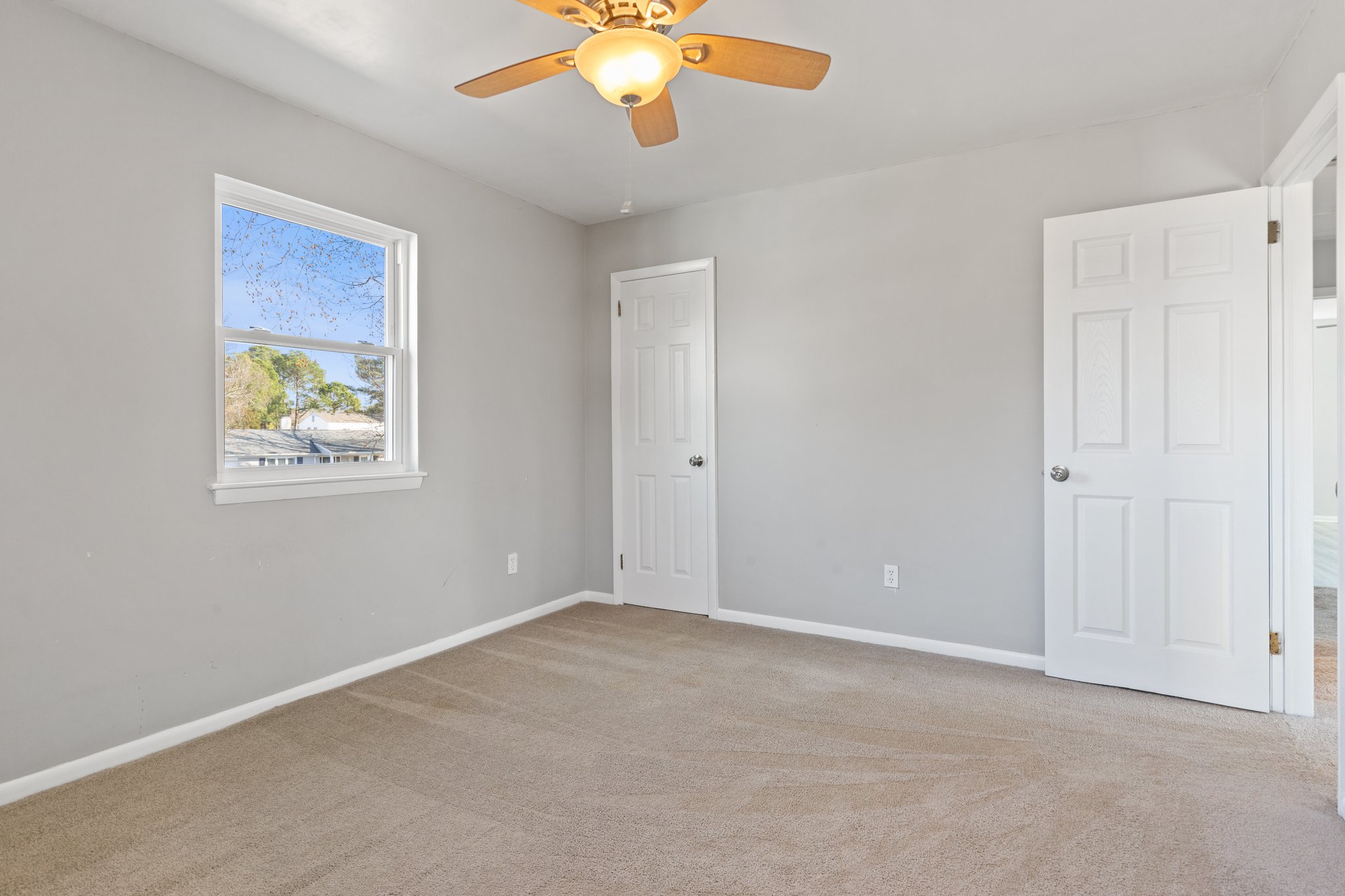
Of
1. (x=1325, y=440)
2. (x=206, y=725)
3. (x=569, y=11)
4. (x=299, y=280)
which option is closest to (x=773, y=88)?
(x=569, y=11)

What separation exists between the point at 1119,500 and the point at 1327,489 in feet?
16.0

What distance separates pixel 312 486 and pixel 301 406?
352mm

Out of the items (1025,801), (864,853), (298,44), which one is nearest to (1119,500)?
(1025,801)

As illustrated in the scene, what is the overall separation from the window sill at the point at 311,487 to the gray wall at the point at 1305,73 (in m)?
3.70

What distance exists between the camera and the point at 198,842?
183cm

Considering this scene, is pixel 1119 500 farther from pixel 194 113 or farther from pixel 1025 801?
pixel 194 113

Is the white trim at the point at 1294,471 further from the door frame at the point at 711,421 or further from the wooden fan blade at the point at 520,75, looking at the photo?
the wooden fan blade at the point at 520,75

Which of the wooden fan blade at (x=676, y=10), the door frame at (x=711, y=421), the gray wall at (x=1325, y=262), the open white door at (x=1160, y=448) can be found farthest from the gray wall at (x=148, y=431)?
the gray wall at (x=1325, y=262)

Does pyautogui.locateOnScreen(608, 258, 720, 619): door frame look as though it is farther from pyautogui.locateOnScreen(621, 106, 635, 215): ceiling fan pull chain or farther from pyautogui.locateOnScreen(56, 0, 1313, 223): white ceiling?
pyautogui.locateOnScreen(56, 0, 1313, 223): white ceiling

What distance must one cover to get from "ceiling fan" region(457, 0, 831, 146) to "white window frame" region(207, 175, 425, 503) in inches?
52.1

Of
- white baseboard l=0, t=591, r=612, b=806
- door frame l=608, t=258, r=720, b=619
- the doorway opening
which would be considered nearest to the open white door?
the doorway opening

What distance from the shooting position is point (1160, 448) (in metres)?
2.79

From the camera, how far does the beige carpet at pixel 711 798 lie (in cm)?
169

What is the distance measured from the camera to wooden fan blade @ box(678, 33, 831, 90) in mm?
1767
